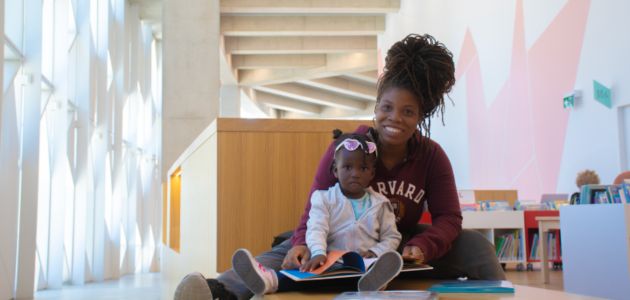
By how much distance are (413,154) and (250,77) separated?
19518 millimetres

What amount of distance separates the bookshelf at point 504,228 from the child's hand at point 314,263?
6305 millimetres

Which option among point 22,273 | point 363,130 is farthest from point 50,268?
point 363,130

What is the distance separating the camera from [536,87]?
832 centimetres

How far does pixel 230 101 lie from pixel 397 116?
19377mm

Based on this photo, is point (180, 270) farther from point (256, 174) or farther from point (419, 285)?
point (419, 285)

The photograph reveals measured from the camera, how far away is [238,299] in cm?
188

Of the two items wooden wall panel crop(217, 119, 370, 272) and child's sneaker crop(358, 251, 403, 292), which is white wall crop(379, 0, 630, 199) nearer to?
wooden wall panel crop(217, 119, 370, 272)

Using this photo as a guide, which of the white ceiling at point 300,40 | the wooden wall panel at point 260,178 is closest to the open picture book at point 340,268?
the wooden wall panel at point 260,178

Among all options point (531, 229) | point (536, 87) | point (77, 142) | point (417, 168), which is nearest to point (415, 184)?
point (417, 168)

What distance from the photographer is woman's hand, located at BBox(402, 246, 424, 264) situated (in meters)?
1.92

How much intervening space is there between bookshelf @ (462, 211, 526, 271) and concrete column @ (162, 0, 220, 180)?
17.7 feet

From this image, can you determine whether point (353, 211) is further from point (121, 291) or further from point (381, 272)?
point (121, 291)

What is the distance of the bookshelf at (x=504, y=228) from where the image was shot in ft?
26.0

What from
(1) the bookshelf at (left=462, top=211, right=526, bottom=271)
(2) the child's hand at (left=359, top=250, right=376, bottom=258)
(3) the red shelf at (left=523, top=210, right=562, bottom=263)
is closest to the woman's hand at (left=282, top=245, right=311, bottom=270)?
(2) the child's hand at (left=359, top=250, right=376, bottom=258)
